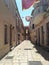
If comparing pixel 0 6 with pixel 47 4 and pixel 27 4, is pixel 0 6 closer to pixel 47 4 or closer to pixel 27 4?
pixel 27 4

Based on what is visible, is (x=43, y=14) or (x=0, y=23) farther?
(x=43, y=14)

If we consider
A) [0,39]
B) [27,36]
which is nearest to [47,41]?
[0,39]

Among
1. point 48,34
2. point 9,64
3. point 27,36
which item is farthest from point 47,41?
point 27,36

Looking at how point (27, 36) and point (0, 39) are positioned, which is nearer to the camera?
point (0, 39)

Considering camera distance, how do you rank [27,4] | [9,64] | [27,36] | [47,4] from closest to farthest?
[9,64], [27,4], [47,4], [27,36]

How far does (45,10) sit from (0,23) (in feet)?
29.1

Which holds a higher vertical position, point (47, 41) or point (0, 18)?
point (0, 18)

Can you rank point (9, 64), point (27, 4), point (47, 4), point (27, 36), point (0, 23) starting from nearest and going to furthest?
point (9, 64) < point (0, 23) < point (27, 4) < point (47, 4) < point (27, 36)

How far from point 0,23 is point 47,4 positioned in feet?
29.8

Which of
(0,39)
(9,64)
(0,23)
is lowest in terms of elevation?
(9,64)

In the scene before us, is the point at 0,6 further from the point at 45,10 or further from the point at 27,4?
the point at 45,10

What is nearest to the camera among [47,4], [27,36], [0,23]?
[0,23]


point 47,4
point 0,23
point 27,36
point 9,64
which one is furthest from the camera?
point 27,36

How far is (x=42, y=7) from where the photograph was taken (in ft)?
71.2
